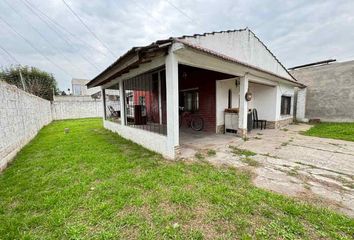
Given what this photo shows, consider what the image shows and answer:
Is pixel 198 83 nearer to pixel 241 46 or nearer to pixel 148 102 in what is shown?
pixel 241 46

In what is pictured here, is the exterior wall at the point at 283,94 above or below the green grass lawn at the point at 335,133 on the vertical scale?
above

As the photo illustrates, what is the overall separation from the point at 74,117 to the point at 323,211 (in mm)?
20115

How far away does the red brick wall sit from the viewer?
7.46m

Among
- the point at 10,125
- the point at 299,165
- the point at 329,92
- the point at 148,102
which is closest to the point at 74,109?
the point at 148,102

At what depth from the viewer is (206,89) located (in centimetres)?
774

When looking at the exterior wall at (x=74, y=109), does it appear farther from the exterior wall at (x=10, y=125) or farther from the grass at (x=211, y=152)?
the grass at (x=211, y=152)

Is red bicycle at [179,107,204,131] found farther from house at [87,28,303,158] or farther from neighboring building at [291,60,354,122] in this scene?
neighboring building at [291,60,354,122]

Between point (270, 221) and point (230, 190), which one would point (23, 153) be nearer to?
point (230, 190)

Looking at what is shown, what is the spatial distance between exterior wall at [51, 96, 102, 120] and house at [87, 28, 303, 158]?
31.7 ft

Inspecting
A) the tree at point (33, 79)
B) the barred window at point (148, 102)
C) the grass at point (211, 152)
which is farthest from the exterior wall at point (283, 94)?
the tree at point (33, 79)

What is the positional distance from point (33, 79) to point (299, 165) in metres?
29.5

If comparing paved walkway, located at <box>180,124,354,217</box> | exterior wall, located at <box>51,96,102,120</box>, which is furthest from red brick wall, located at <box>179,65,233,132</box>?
exterior wall, located at <box>51,96,102,120</box>

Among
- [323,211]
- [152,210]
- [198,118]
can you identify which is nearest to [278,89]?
[198,118]

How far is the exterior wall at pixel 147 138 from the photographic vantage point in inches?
180
